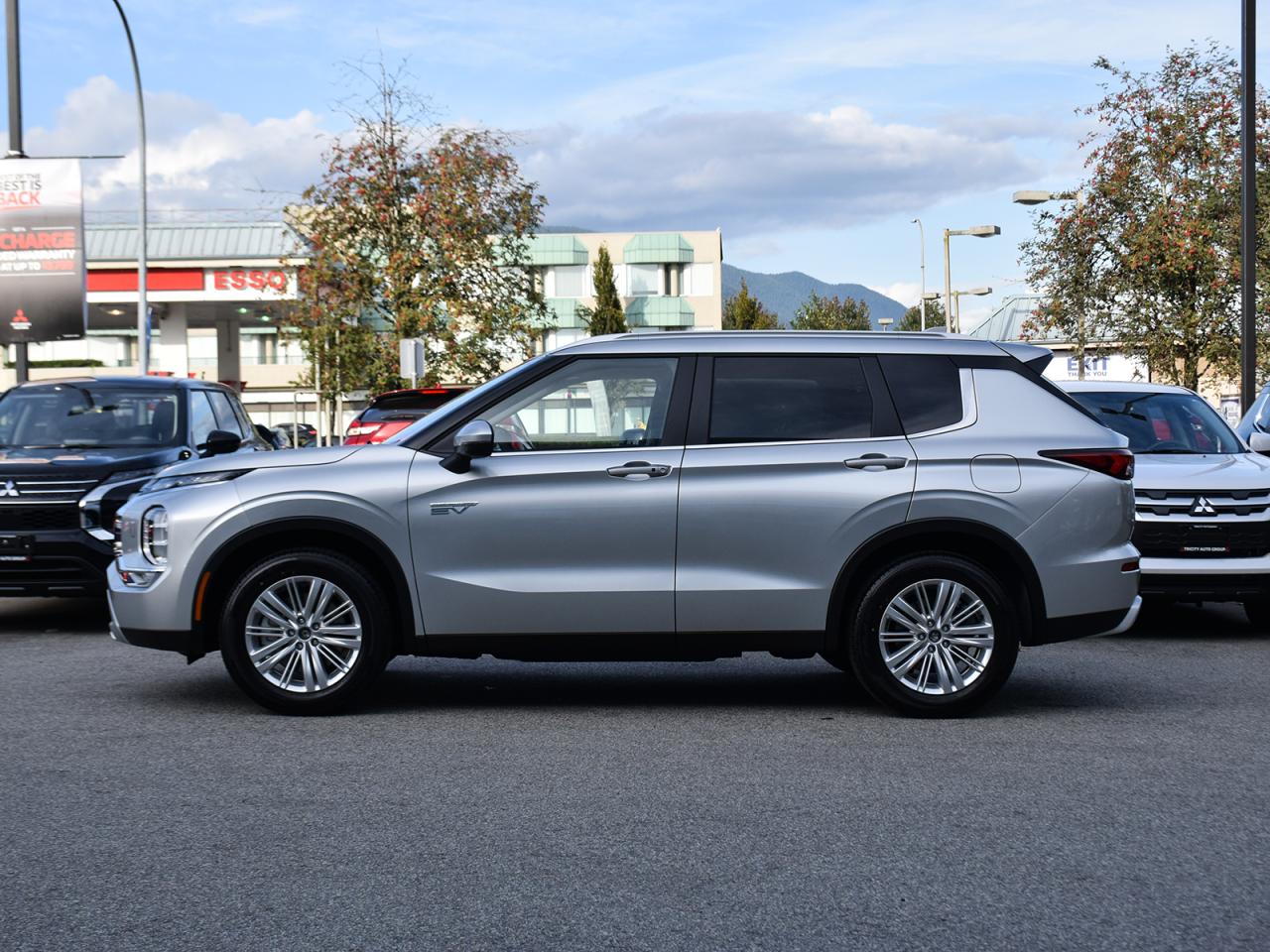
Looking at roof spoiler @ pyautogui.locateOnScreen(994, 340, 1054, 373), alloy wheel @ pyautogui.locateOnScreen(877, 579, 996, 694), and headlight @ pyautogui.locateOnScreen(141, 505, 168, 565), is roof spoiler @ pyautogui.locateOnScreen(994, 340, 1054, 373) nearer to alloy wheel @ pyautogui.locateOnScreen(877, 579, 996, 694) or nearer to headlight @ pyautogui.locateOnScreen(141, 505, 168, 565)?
alloy wheel @ pyautogui.locateOnScreen(877, 579, 996, 694)

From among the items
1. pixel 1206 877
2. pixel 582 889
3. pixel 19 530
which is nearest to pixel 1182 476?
pixel 1206 877

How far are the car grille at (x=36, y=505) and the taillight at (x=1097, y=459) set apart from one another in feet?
22.4

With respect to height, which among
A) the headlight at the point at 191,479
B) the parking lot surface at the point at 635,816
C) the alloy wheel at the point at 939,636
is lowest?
the parking lot surface at the point at 635,816

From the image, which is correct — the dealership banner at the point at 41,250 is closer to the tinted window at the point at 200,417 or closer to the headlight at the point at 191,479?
the tinted window at the point at 200,417

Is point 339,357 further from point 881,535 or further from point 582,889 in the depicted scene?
point 582,889

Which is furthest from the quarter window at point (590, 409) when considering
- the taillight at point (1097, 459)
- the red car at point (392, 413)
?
the red car at point (392, 413)

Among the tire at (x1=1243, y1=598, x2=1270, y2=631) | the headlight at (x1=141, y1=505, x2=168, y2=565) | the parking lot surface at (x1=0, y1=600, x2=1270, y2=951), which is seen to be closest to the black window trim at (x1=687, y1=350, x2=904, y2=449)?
the parking lot surface at (x1=0, y1=600, x2=1270, y2=951)

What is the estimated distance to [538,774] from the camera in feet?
20.3

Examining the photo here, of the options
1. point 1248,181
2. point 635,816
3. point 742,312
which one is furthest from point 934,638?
point 742,312

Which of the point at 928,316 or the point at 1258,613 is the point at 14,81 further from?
the point at 928,316

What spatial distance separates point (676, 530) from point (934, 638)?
1.36 meters

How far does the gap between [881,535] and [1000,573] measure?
27.2 inches

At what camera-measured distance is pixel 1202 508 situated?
408 inches

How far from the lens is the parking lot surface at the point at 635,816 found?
4.30 metres
